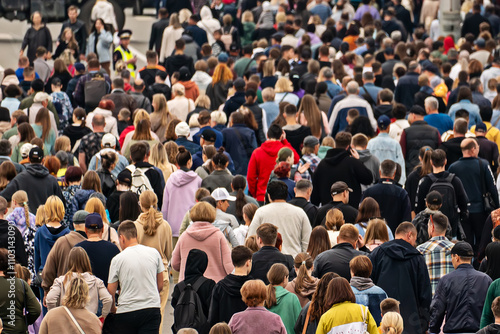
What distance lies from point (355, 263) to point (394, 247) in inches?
37.6

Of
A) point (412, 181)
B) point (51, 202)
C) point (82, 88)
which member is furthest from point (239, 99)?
point (51, 202)

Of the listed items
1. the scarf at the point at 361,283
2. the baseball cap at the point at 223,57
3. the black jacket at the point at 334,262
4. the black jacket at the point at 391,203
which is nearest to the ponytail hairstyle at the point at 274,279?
the scarf at the point at 361,283

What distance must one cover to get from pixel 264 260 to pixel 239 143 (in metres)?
5.88

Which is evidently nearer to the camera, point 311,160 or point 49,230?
point 49,230

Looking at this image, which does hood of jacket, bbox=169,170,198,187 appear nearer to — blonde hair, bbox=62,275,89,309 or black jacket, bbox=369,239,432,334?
black jacket, bbox=369,239,432,334

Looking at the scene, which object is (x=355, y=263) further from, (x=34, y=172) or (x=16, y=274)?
(x=34, y=172)

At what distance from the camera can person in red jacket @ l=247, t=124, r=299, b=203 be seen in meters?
13.8

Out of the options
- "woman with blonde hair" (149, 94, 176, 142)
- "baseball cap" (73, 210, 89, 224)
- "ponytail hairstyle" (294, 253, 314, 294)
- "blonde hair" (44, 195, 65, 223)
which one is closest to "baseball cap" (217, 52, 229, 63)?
Answer: "woman with blonde hair" (149, 94, 176, 142)

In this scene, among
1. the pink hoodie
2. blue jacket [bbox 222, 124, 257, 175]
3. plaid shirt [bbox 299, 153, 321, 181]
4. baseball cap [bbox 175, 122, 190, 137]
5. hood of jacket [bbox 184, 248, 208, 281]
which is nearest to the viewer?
hood of jacket [bbox 184, 248, 208, 281]

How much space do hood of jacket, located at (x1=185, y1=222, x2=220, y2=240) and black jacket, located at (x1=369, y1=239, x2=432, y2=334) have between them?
1.67m

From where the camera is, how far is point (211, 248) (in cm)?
1025

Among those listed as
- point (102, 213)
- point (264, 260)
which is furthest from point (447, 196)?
point (102, 213)

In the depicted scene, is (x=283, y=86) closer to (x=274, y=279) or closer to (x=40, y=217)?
(x=40, y=217)

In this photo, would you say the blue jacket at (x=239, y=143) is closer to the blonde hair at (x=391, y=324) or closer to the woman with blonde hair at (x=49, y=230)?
the woman with blonde hair at (x=49, y=230)
